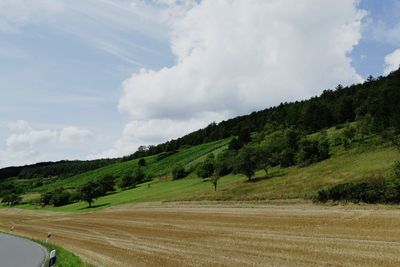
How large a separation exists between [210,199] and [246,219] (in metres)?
31.0

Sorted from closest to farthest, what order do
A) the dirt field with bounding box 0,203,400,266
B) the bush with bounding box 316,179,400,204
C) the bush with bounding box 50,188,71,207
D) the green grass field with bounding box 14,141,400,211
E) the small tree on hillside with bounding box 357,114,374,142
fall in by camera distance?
the dirt field with bounding box 0,203,400,266 → the bush with bounding box 316,179,400,204 → the green grass field with bounding box 14,141,400,211 → the small tree on hillside with bounding box 357,114,374,142 → the bush with bounding box 50,188,71,207

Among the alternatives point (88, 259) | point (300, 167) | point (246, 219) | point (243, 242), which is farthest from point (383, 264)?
point (300, 167)

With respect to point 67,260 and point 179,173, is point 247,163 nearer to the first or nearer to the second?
point 179,173

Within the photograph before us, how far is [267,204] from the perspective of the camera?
6606cm

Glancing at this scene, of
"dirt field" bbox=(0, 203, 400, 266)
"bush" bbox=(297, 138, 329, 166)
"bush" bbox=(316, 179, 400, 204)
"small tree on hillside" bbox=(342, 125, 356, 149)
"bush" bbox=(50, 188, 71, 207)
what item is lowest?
"dirt field" bbox=(0, 203, 400, 266)

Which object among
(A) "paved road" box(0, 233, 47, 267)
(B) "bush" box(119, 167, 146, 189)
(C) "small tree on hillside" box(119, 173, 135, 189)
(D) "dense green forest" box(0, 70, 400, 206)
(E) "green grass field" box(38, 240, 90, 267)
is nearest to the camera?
(E) "green grass field" box(38, 240, 90, 267)

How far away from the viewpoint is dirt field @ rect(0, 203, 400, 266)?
26688 millimetres

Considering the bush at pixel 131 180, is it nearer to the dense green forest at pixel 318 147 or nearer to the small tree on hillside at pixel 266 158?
the dense green forest at pixel 318 147

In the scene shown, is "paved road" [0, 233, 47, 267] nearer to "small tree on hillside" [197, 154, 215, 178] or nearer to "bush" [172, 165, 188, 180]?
"small tree on hillside" [197, 154, 215, 178]

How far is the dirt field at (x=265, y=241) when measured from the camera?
87.6ft

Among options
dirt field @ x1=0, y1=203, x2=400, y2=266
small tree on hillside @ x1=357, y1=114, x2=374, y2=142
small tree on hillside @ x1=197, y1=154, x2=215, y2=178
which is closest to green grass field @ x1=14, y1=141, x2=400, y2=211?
small tree on hillside @ x1=357, y1=114, x2=374, y2=142

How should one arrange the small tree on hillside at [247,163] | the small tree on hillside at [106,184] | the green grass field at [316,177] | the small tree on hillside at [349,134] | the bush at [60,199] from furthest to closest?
the bush at [60,199] → the small tree on hillside at [106,184] → the small tree on hillside at [349,134] → the small tree on hillside at [247,163] → the green grass field at [316,177]

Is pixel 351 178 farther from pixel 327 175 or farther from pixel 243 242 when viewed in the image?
pixel 243 242

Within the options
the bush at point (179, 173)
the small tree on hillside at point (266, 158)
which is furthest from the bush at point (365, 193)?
the bush at point (179, 173)
